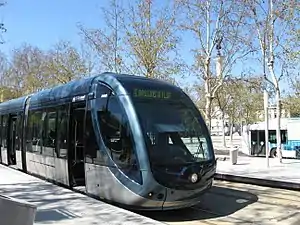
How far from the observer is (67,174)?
412 inches

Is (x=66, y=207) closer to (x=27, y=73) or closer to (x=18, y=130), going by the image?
(x=18, y=130)

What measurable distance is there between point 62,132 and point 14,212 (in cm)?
692

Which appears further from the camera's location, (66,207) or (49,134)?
(49,134)

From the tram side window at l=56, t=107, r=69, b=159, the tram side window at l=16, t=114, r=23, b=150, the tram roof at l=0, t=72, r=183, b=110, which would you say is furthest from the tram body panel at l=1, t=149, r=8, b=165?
the tram side window at l=56, t=107, r=69, b=159

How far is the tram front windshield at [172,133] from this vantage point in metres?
8.18

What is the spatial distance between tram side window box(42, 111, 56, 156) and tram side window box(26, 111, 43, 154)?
47cm

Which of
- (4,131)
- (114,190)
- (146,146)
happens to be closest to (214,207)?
(114,190)

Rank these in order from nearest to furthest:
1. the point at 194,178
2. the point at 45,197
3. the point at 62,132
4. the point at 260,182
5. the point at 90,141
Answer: the point at 194,178 < the point at 90,141 < the point at 45,197 < the point at 62,132 < the point at 260,182

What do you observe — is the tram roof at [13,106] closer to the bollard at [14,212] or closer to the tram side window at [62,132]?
the tram side window at [62,132]

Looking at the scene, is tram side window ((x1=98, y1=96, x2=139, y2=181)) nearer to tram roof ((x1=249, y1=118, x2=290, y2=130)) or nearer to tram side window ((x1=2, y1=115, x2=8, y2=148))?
tram side window ((x1=2, y1=115, x2=8, y2=148))

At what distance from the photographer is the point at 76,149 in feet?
33.6

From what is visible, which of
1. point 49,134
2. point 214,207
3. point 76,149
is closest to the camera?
point 214,207

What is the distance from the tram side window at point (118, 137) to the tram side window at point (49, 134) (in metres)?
3.01

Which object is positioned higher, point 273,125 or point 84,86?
point 84,86
